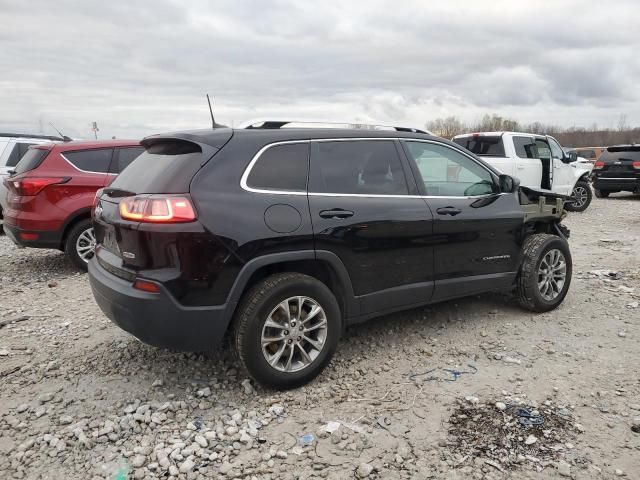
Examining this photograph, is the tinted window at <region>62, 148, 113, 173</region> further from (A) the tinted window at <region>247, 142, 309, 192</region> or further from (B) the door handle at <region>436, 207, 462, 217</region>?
(B) the door handle at <region>436, 207, 462, 217</region>

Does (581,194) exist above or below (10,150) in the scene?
below

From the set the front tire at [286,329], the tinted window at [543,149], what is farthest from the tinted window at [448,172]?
the tinted window at [543,149]

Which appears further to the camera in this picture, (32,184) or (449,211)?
(32,184)

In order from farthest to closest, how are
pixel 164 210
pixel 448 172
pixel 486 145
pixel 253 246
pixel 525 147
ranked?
pixel 525 147
pixel 486 145
pixel 448 172
pixel 253 246
pixel 164 210

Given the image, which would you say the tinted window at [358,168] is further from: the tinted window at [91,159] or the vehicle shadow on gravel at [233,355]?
the tinted window at [91,159]

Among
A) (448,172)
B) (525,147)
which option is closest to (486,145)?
(525,147)

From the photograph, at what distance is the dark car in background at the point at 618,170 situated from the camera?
47.6 feet

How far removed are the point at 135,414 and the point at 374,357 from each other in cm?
176

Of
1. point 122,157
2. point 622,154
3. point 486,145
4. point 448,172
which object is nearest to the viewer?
point 448,172

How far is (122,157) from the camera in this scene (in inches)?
271

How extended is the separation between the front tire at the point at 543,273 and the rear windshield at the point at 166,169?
10.3ft

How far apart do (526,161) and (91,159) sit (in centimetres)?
845

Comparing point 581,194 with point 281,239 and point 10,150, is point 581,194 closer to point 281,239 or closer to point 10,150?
point 281,239

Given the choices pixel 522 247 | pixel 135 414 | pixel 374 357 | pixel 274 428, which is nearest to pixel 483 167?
pixel 522 247
